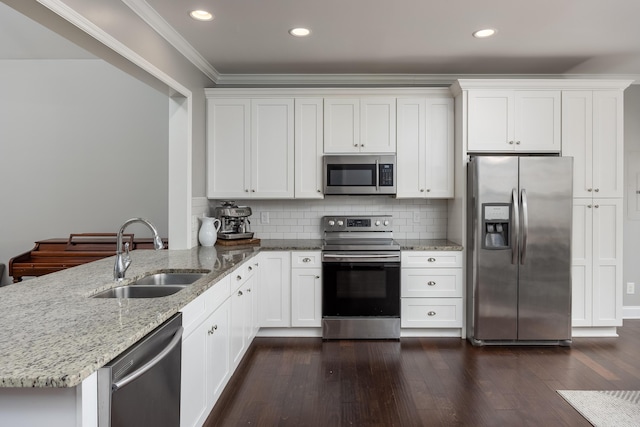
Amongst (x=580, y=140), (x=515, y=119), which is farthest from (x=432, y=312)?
(x=580, y=140)

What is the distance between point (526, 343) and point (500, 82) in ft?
7.64

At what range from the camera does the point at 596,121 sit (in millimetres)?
3721

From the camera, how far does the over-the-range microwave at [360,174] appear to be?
155 inches

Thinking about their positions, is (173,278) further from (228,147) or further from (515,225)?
(515,225)

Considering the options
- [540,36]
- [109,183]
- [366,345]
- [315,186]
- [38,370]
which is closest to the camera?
[38,370]

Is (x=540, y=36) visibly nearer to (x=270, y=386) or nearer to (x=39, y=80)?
(x=270, y=386)

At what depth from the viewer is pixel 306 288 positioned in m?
3.76

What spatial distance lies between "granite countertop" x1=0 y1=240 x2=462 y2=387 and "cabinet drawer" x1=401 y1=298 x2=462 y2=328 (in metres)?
1.88

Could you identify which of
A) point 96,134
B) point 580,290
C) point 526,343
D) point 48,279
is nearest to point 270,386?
point 48,279

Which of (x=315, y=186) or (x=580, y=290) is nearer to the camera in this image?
(x=580, y=290)

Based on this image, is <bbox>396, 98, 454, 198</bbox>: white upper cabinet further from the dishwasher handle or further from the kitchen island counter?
the dishwasher handle

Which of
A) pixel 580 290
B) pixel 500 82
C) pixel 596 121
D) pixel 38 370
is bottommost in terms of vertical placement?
pixel 580 290

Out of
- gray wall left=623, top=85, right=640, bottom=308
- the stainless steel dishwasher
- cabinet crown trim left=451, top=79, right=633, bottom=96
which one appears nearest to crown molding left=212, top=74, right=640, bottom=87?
gray wall left=623, top=85, right=640, bottom=308

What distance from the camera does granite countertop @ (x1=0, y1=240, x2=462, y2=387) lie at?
1.03 metres
